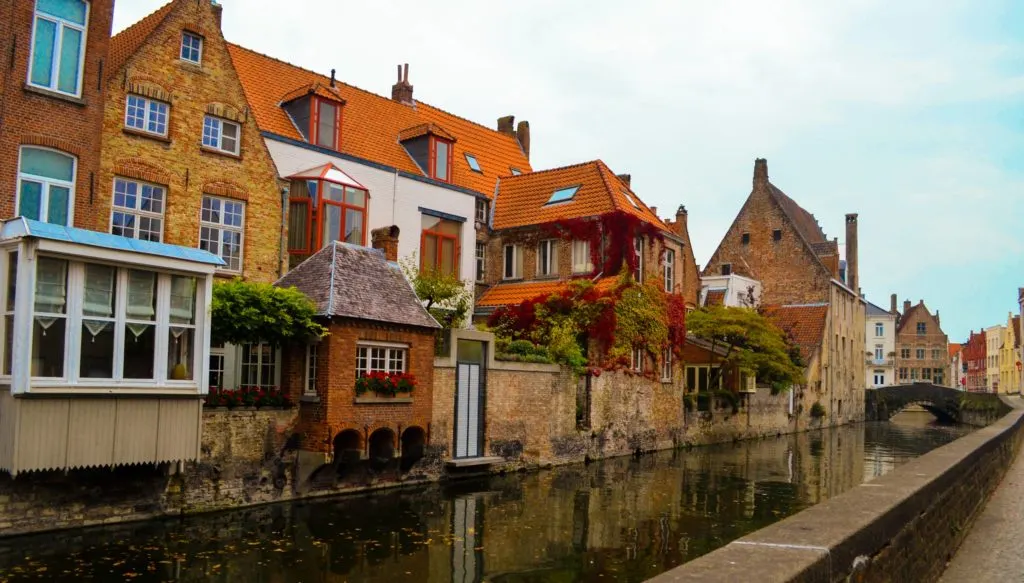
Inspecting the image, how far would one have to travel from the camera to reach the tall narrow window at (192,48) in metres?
20.2

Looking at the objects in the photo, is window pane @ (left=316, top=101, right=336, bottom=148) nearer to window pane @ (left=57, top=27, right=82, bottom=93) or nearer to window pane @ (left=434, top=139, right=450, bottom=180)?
window pane @ (left=434, top=139, right=450, bottom=180)

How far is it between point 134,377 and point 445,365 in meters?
8.45

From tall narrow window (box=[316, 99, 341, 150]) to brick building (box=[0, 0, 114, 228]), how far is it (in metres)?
8.06

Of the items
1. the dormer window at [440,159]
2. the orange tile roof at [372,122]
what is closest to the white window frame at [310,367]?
the orange tile roof at [372,122]

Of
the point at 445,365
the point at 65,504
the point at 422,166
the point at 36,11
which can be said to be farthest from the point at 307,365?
the point at 422,166

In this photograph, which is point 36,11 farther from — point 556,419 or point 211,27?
point 556,419

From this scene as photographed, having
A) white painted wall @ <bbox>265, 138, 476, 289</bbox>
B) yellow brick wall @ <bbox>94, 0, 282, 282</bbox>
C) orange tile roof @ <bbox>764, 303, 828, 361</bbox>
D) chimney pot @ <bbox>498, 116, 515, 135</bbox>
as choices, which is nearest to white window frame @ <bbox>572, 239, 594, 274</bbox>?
white painted wall @ <bbox>265, 138, 476, 289</bbox>

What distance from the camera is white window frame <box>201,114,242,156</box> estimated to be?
20672 mm

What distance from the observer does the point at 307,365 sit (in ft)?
60.1

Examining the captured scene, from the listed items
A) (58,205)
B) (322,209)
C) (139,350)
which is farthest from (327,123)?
(139,350)

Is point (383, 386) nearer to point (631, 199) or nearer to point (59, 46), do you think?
point (59, 46)

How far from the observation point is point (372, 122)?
29203mm

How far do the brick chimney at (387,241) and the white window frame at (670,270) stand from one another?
13002 millimetres

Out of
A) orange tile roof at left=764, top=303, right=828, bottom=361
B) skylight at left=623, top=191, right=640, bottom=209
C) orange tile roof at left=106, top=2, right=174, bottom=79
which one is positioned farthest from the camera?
orange tile roof at left=764, top=303, right=828, bottom=361
